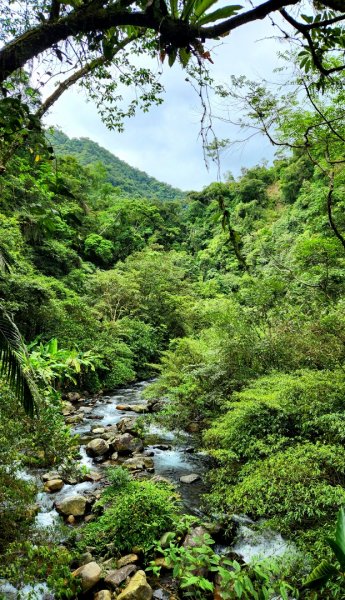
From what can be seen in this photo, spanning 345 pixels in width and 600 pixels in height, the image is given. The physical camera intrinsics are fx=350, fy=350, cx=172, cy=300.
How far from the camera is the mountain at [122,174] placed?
172ft

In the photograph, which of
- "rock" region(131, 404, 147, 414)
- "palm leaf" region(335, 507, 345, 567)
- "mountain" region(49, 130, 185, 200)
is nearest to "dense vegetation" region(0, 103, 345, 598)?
"palm leaf" region(335, 507, 345, 567)

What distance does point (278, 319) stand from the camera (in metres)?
8.90

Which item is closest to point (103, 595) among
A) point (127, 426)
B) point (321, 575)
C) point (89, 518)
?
point (89, 518)

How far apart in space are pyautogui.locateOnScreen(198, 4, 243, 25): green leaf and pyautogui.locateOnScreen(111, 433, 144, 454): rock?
7.42 metres

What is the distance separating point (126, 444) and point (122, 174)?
56031 millimetres

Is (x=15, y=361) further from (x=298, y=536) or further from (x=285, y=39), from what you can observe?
(x=298, y=536)

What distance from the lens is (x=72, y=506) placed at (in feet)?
16.9

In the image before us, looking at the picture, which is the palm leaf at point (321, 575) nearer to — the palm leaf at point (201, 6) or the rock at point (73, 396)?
the palm leaf at point (201, 6)

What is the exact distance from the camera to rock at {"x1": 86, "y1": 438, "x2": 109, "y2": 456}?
7.21m

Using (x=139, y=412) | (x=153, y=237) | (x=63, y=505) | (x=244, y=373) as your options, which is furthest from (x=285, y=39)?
(x=153, y=237)

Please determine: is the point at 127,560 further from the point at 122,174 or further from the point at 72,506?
the point at 122,174

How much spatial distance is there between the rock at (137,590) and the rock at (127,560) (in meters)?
0.36

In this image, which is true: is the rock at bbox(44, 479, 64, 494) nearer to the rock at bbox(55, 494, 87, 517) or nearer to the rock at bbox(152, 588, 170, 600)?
the rock at bbox(55, 494, 87, 517)

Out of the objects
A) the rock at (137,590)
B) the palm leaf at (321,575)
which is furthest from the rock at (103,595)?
the palm leaf at (321,575)
